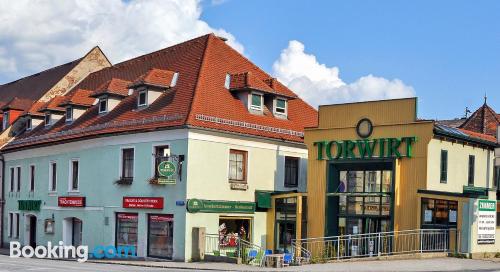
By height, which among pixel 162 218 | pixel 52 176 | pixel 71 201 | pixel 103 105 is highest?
pixel 103 105

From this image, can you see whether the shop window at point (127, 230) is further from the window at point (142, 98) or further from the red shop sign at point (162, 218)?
the window at point (142, 98)

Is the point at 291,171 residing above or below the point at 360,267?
above

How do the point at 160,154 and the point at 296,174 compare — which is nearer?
the point at 160,154

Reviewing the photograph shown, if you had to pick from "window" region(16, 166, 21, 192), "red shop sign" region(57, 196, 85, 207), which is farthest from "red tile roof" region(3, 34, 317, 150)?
"red shop sign" region(57, 196, 85, 207)

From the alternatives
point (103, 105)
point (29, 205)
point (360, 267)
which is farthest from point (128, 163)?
point (360, 267)

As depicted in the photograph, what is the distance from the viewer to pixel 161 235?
108 ft

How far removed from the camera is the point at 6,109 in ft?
166

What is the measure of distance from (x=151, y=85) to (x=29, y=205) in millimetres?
13530

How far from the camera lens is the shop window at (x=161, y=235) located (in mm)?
32531

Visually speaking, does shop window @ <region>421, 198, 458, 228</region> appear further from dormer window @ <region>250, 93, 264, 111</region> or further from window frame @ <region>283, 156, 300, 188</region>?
dormer window @ <region>250, 93, 264, 111</region>

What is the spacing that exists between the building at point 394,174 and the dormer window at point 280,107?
4419 mm

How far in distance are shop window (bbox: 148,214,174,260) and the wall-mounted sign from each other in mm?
13065

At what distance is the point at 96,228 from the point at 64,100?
9.29m

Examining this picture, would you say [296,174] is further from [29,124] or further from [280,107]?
[29,124]
